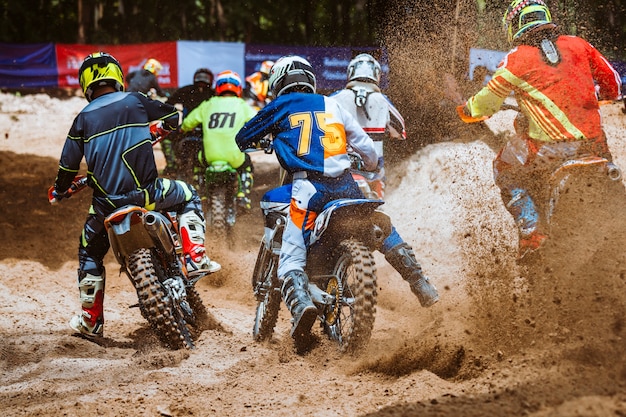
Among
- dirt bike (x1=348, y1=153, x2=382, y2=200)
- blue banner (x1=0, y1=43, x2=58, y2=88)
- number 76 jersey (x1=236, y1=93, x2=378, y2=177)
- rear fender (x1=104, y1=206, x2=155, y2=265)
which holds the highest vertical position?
blue banner (x1=0, y1=43, x2=58, y2=88)

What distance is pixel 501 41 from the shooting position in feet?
38.7

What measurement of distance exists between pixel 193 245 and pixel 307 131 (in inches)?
53.3

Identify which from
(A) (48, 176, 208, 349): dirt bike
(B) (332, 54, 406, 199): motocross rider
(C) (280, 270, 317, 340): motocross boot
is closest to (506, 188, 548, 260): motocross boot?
(C) (280, 270, 317, 340): motocross boot

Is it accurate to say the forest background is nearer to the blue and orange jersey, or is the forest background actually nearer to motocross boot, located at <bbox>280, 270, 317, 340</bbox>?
the blue and orange jersey

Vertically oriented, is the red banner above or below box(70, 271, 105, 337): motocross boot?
above

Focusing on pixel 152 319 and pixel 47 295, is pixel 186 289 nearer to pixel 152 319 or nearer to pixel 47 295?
pixel 152 319

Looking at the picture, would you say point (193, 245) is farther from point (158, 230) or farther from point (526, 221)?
point (526, 221)

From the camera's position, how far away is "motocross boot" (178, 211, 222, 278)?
5.91m

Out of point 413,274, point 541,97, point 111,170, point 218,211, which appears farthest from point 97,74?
point 218,211

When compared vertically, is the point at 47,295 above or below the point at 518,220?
below

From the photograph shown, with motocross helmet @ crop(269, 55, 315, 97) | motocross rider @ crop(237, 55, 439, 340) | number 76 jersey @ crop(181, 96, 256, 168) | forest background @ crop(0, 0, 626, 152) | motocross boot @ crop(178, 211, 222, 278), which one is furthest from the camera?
forest background @ crop(0, 0, 626, 152)

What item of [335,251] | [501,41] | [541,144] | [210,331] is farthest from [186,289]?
[501,41]

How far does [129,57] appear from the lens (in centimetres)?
2197

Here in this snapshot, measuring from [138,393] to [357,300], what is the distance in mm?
1412
